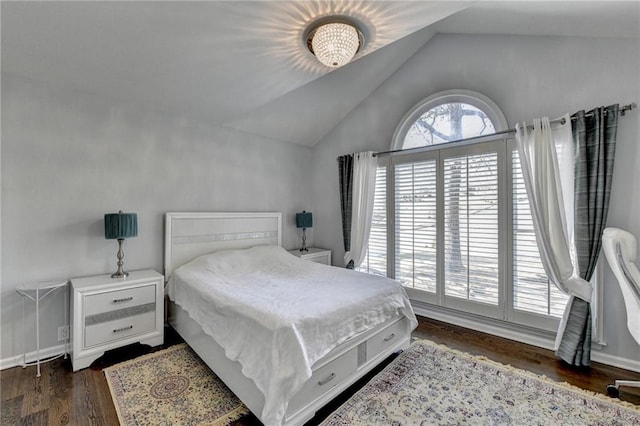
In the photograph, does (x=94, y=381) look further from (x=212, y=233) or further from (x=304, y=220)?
(x=304, y=220)

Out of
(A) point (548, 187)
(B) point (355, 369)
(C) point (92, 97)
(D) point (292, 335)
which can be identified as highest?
(C) point (92, 97)

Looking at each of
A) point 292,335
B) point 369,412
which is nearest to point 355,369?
point 369,412

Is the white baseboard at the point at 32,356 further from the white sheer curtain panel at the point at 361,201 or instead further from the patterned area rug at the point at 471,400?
the white sheer curtain panel at the point at 361,201

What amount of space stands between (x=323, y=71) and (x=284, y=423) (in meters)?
2.89

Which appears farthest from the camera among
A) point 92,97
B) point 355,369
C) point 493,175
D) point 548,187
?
point 493,175

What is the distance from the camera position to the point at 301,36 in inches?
84.4

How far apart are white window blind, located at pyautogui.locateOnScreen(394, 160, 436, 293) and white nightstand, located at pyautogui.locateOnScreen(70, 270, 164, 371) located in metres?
2.81

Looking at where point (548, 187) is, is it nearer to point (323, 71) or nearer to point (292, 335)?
point (323, 71)

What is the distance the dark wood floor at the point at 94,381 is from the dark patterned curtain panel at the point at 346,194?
5.41 feet

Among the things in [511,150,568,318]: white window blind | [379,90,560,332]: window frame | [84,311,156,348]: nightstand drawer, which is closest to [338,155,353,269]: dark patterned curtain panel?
[379,90,560,332]: window frame

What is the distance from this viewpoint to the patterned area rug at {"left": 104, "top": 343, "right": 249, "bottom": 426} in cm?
171

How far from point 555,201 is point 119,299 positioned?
397 cm

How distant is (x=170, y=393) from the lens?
1.94 m

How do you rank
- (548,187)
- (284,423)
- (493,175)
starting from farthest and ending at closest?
(493,175), (548,187), (284,423)
